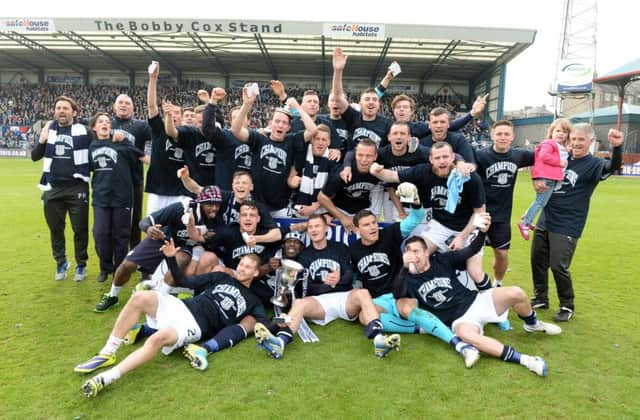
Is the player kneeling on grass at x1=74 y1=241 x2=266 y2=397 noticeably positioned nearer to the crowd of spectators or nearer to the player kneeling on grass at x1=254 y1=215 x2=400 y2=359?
the player kneeling on grass at x1=254 y1=215 x2=400 y2=359

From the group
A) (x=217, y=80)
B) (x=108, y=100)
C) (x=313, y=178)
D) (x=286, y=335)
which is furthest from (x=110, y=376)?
(x=108, y=100)

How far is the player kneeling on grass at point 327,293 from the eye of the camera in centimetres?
417

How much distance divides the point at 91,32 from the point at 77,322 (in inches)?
1131

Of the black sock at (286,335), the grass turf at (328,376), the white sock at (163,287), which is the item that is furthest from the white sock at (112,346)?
the black sock at (286,335)

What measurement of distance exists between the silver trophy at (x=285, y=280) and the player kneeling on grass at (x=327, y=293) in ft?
0.45

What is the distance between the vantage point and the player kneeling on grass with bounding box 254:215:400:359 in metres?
4.17

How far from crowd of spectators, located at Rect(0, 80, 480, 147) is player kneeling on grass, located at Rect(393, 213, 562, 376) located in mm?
32464

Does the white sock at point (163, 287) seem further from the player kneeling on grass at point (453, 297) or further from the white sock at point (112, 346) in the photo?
the player kneeling on grass at point (453, 297)

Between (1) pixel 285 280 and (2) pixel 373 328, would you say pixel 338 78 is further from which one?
(2) pixel 373 328

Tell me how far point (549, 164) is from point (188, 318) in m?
4.14

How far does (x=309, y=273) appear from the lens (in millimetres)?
4664

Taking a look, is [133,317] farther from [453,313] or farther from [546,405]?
[546,405]

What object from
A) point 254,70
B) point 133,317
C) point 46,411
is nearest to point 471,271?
point 133,317

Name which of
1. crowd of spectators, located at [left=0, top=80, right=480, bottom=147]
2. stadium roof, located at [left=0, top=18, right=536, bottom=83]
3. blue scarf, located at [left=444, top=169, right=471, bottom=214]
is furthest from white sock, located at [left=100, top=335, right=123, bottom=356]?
crowd of spectators, located at [left=0, top=80, right=480, bottom=147]
